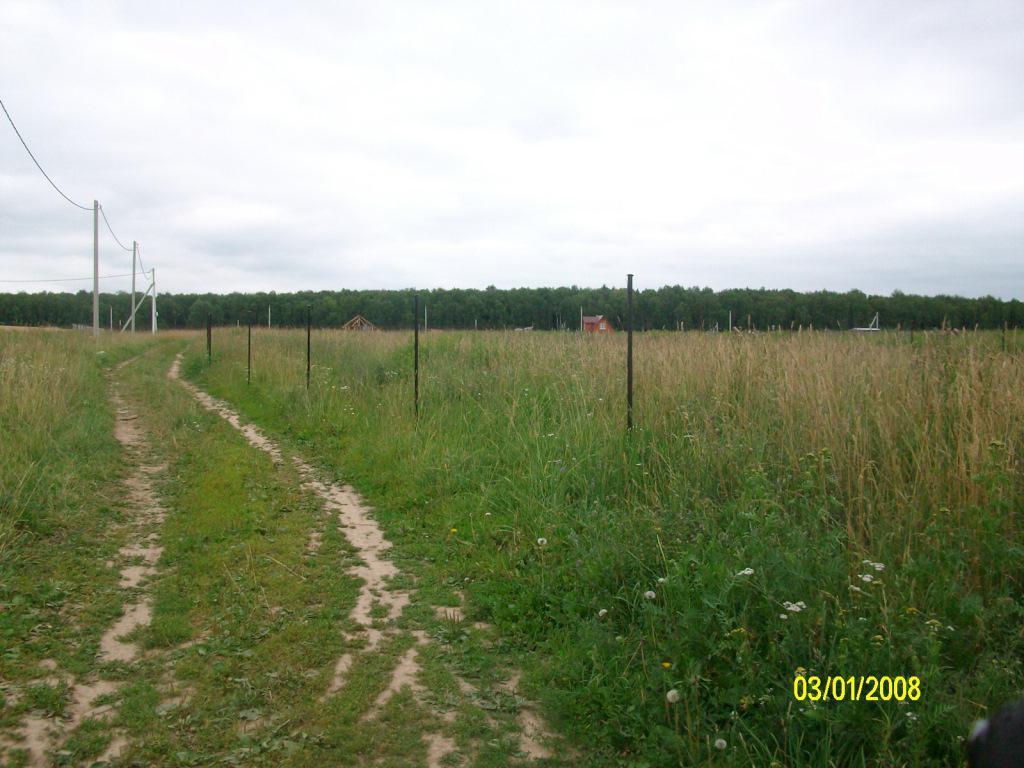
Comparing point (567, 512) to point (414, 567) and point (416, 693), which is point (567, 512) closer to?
point (414, 567)

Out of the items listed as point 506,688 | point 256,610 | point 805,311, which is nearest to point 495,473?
point 256,610

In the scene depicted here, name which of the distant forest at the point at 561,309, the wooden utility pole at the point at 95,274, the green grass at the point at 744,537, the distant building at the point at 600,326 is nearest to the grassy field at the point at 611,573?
the green grass at the point at 744,537

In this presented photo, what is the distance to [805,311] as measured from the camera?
14.1 meters

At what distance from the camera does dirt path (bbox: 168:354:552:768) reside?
135 inches

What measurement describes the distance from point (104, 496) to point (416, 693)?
5276 millimetres

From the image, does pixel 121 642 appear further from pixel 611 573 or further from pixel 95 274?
pixel 95 274

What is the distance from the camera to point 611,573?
15.3ft

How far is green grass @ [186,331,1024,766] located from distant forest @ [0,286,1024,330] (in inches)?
74.5

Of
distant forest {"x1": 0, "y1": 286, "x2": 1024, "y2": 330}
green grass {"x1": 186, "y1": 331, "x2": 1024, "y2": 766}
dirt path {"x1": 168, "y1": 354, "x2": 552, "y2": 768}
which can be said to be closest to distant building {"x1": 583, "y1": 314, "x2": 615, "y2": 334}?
distant forest {"x1": 0, "y1": 286, "x2": 1024, "y2": 330}

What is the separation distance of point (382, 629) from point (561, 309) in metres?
18.2

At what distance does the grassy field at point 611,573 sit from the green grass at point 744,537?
2 cm

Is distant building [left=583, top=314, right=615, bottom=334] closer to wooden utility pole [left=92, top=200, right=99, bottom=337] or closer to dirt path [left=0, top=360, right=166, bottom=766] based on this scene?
dirt path [left=0, top=360, right=166, bottom=766]

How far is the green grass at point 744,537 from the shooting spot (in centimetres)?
319

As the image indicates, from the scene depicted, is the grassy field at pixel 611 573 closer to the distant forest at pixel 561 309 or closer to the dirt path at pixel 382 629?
the dirt path at pixel 382 629
